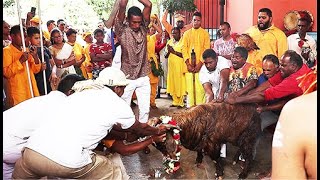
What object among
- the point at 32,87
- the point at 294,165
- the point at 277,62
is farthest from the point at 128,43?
the point at 294,165

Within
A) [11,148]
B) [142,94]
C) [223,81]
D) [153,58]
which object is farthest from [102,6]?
[11,148]

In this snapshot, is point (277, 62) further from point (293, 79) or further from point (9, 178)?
point (9, 178)

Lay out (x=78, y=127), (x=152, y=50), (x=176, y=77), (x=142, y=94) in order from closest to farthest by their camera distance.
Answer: (x=78, y=127), (x=142, y=94), (x=152, y=50), (x=176, y=77)

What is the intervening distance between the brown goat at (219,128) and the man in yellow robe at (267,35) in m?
0.74

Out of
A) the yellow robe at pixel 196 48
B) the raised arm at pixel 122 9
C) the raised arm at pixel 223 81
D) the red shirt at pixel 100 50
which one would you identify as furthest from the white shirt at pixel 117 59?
the raised arm at pixel 223 81

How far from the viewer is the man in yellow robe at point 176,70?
18.4 ft

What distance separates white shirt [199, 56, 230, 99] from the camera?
4.64 m

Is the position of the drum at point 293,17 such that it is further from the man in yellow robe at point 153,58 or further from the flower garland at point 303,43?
the man in yellow robe at point 153,58

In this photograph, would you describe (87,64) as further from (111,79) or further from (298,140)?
(298,140)

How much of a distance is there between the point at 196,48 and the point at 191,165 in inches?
56.2

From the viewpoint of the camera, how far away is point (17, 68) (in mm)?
4746

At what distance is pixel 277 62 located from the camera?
436 centimetres

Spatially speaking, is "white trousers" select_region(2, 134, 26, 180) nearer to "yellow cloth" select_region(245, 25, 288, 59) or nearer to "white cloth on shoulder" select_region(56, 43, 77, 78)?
"white cloth on shoulder" select_region(56, 43, 77, 78)

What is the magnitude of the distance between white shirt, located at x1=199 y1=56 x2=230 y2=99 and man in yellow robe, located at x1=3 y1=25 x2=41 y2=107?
6.63 feet
